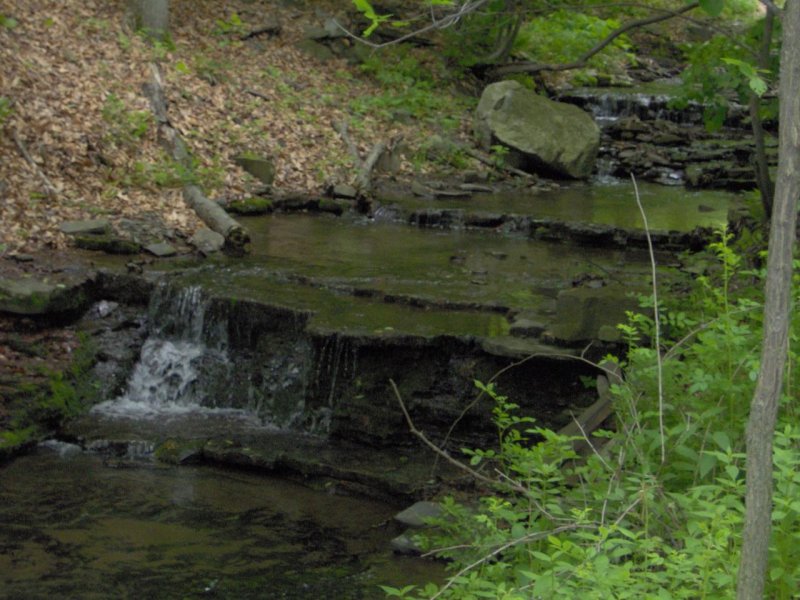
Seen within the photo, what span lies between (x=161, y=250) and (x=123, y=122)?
2939 mm

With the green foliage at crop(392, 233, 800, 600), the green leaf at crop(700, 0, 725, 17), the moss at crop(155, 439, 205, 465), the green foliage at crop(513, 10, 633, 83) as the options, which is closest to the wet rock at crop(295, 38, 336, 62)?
the green foliage at crop(513, 10, 633, 83)

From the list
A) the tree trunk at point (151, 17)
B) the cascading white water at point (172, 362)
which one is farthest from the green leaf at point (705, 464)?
the tree trunk at point (151, 17)

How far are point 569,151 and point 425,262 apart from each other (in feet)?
20.5

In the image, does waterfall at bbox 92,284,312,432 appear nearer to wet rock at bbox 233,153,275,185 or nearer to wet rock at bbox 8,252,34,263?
wet rock at bbox 8,252,34,263

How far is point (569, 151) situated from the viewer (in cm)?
1642

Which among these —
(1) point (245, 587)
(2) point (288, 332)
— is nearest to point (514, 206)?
(2) point (288, 332)

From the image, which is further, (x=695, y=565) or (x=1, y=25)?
(x=1, y=25)

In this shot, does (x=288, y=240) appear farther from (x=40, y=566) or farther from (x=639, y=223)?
(x=40, y=566)

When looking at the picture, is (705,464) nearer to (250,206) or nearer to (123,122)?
(250,206)

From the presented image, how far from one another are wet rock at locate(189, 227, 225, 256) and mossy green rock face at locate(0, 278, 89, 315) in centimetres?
176

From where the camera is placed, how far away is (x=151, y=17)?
15.8 metres

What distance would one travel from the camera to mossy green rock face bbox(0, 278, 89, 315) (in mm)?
8852

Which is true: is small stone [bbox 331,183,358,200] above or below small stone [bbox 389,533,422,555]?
above

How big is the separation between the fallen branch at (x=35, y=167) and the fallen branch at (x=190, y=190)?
4.85ft
